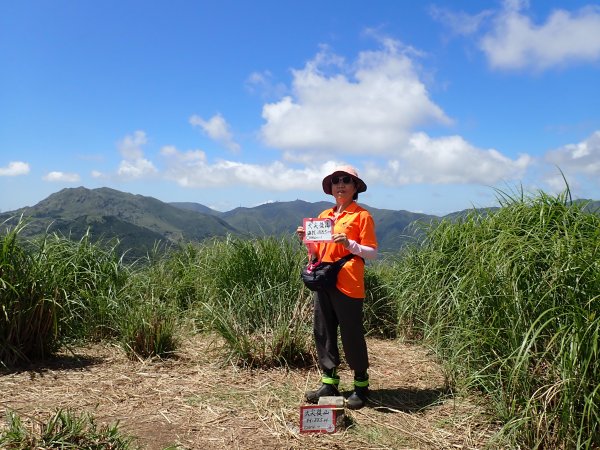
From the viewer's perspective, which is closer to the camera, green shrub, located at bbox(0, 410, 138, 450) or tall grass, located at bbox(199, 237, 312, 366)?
→ green shrub, located at bbox(0, 410, 138, 450)

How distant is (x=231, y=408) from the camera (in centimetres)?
339

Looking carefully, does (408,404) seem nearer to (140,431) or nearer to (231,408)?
(231,408)

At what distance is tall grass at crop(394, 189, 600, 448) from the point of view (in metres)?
2.37

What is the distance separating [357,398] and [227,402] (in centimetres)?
94

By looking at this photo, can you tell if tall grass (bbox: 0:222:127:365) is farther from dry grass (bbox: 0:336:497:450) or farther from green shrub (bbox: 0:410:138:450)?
green shrub (bbox: 0:410:138:450)

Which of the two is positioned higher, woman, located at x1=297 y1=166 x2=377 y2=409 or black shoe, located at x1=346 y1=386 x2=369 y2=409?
woman, located at x1=297 y1=166 x2=377 y2=409

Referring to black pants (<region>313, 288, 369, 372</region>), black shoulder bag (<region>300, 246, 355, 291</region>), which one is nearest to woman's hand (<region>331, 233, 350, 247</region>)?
black shoulder bag (<region>300, 246, 355, 291</region>)

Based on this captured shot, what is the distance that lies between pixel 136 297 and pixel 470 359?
12.3ft

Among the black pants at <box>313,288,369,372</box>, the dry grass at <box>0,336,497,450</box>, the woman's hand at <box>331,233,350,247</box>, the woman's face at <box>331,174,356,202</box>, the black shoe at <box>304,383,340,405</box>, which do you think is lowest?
the dry grass at <box>0,336,497,450</box>

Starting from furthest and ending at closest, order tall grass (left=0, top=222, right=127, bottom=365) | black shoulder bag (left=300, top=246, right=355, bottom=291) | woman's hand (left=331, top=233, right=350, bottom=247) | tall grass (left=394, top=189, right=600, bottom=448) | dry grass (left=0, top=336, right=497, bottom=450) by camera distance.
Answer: tall grass (left=0, top=222, right=127, bottom=365), black shoulder bag (left=300, top=246, right=355, bottom=291), woman's hand (left=331, top=233, right=350, bottom=247), dry grass (left=0, top=336, right=497, bottom=450), tall grass (left=394, top=189, right=600, bottom=448)

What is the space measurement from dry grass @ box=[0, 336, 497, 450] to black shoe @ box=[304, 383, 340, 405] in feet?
0.26

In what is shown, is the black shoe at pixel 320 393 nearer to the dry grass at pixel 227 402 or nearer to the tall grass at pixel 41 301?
the dry grass at pixel 227 402

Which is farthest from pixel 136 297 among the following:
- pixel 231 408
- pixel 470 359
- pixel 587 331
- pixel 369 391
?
pixel 587 331

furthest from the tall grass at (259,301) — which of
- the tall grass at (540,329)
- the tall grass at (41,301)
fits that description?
the tall grass at (540,329)
